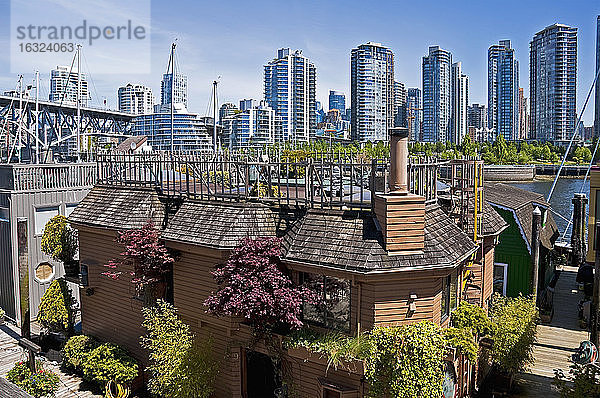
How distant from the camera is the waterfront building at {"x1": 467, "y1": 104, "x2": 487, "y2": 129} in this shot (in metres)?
160

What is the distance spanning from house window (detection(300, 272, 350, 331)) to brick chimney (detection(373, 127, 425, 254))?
1.22 m

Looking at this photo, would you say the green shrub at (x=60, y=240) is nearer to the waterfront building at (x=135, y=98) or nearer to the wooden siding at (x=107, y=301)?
the wooden siding at (x=107, y=301)

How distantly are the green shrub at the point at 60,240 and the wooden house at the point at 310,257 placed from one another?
113 centimetres


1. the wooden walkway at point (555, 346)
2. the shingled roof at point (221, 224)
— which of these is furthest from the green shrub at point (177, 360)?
the wooden walkway at point (555, 346)

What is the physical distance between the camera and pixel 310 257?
31.9 ft

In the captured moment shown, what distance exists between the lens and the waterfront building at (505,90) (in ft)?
465

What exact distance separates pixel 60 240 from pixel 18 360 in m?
3.62

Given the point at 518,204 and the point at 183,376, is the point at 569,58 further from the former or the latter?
the point at 183,376

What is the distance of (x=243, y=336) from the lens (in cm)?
1120

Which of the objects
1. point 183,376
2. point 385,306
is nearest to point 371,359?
point 385,306

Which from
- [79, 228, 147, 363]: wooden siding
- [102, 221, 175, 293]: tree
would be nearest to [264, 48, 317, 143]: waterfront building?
[79, 228, 147, 363]: wooden siding

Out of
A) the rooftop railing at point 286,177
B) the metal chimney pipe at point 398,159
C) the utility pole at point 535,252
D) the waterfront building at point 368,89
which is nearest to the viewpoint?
the metal chimney pipe at point 398,159

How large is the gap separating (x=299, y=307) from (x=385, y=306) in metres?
1.72

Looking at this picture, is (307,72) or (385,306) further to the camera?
(307,72)
